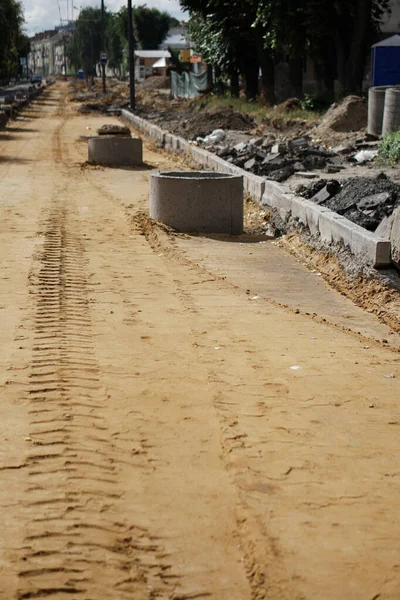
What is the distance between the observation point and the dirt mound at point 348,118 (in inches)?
1012

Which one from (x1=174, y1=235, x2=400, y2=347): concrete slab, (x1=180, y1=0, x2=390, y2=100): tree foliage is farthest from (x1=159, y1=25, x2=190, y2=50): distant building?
(x1=174, y1=235, x2=400, y2=347): concrete slab

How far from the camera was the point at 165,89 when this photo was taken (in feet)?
289

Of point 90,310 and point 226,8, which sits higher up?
point 226,8

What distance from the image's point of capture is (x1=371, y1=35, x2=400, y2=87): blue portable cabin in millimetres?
29406

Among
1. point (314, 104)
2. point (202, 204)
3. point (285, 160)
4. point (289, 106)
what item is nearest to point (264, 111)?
point (289, 106)

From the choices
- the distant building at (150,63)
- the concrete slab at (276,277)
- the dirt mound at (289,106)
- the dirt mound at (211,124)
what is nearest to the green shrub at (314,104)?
the dirt mound at (289,106)

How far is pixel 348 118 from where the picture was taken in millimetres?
25797

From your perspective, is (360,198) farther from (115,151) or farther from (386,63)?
(386,63)

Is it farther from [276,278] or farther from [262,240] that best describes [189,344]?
[262,240]

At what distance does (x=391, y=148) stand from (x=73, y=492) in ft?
50.4

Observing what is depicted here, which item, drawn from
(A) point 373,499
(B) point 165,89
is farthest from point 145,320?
(B) point 165,89

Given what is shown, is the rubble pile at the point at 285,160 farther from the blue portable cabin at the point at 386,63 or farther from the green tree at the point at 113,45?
the green tree at the point at 113,45

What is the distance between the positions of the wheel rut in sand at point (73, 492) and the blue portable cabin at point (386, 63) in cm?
2496

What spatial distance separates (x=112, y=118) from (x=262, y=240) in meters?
36.7
